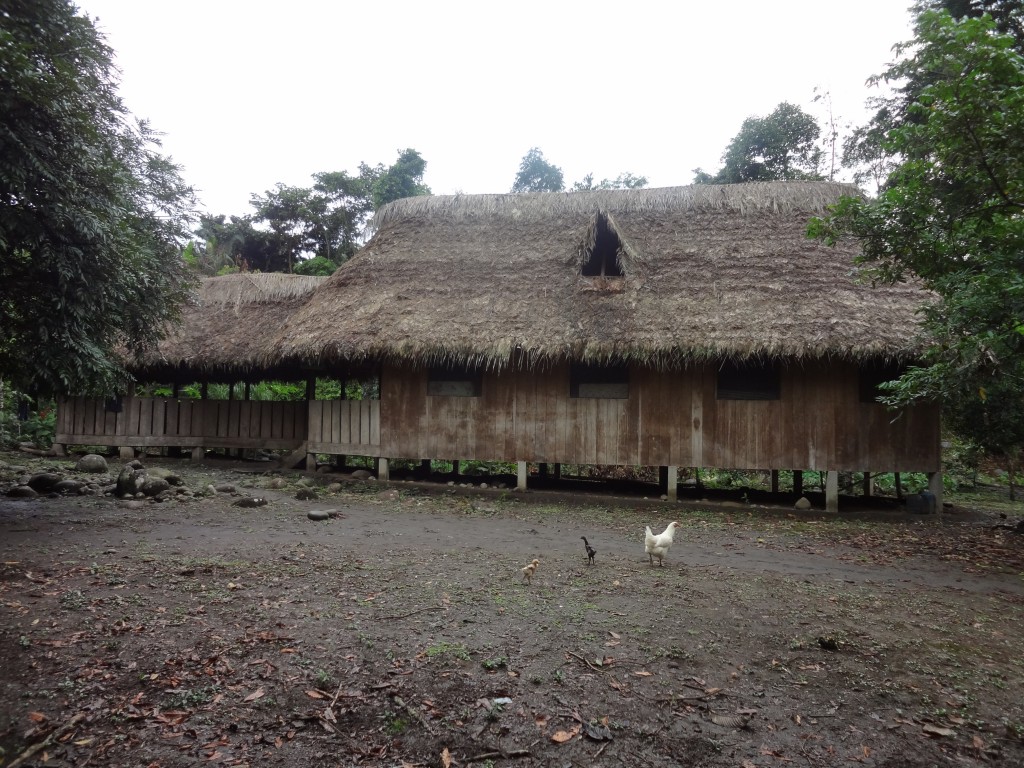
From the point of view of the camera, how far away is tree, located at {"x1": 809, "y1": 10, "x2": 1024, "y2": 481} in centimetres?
512

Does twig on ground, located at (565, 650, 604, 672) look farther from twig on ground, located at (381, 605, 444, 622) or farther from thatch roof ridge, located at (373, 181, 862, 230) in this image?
thatch roof ridge, located at (373, 181, 862, 230)

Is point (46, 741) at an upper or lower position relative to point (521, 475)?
lower

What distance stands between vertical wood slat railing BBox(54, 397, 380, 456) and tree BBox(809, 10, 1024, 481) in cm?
1219

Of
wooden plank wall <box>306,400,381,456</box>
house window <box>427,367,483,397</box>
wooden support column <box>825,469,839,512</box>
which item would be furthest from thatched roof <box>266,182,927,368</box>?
wooden support column <box>825,469,839,512</box>

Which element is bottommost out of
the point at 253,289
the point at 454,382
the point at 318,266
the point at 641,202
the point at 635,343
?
the point at 454,382

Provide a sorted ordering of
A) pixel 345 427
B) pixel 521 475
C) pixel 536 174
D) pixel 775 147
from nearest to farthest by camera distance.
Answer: pixel 521 475 → pixel 345 427 → pixel 775 147 → pixel 536 174

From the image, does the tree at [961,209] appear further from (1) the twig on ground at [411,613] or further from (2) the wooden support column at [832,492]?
(1) the twig on ground at [411,613]

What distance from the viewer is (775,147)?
21.5 m

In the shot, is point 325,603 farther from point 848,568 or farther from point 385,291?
point 385,291

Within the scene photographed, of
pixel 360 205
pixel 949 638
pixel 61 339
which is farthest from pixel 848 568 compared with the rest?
pixel 360 205

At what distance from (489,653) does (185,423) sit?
13.7m

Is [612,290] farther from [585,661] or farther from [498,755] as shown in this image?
[498,755]

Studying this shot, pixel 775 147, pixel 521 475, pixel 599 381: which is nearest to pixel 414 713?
pixel 521 475

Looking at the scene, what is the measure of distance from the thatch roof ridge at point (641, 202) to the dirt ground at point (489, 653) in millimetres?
7700
